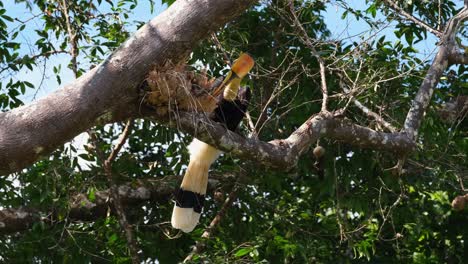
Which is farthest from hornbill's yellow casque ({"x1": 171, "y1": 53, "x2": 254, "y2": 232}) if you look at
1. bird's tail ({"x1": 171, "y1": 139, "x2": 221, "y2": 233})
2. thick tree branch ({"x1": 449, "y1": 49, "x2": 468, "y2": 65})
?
thick tree branch ({"x1": 449, "y1": 49, "x2": 468, "y2": 65})

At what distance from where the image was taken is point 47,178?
3914mm

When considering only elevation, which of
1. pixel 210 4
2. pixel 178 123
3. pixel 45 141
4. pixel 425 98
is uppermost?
pixel 425 98

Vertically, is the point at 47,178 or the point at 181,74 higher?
the point at 47,178

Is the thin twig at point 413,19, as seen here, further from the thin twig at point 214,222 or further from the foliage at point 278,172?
the thin twig at point 214,222

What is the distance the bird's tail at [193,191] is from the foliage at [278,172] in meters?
0.31

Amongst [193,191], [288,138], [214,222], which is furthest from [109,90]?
[214,222]

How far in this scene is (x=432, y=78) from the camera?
Result: 4.03m

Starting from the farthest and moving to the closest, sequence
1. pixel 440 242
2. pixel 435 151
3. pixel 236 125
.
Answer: pixel 440 242, pixel 435 151, pixel 236 125

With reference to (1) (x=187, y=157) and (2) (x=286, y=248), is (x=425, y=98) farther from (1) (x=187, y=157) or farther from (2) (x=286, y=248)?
(1) (x=187, y=157)

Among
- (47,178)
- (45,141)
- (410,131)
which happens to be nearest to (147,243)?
(47,178)

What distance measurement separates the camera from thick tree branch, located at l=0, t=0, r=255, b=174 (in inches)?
89.0

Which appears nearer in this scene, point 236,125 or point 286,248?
point 236,125

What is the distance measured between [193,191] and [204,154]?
18cm

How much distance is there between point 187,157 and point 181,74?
1.66 meters
